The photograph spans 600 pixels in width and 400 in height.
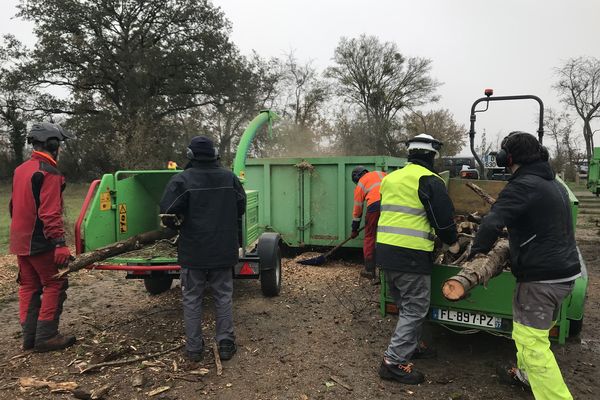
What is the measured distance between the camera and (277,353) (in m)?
4.02

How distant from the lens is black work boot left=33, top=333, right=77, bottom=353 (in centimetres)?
397

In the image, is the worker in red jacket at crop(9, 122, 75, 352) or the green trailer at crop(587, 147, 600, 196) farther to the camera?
the green trailer at crop(587, 147, 600, 196)

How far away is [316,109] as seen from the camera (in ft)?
109

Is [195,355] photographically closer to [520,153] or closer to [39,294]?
[39,294]

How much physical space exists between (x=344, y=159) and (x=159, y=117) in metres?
21.4

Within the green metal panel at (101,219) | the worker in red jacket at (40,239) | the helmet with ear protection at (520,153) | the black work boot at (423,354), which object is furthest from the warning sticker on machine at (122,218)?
the helmet with ear protection at (520,153)

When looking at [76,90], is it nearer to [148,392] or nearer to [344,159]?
[344,159]

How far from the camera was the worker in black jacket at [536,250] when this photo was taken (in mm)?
2762

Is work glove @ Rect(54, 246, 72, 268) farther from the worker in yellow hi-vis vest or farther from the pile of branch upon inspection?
the pile of branch

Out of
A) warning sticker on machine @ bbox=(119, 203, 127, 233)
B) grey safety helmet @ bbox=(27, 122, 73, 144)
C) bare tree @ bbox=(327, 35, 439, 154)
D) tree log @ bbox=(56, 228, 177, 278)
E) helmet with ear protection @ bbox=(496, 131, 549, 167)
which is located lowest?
tree log @ bbox=(56, 228, 177, 278)

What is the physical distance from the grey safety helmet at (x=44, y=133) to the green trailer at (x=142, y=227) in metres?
0.70

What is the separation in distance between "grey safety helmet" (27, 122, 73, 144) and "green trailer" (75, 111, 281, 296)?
2.31 feet

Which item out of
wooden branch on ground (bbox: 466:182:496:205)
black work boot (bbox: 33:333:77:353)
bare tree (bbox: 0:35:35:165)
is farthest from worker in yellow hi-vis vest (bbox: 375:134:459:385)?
bare tree (bbox: 0:35:35:165)

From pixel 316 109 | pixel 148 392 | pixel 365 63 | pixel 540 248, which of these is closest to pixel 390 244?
pixel 540 248
